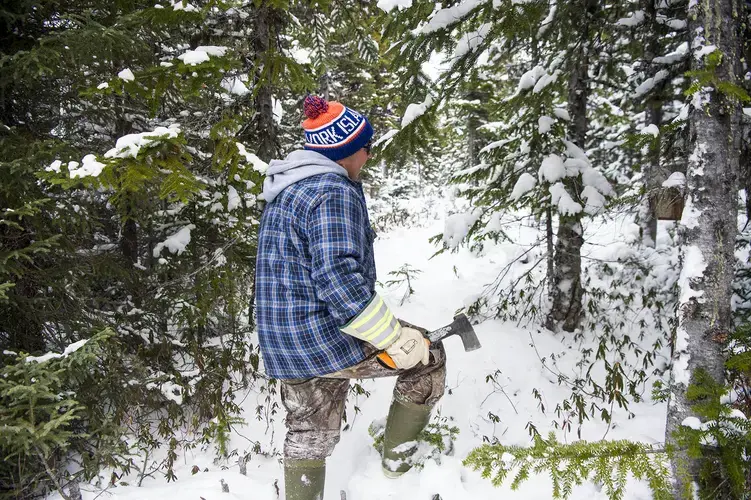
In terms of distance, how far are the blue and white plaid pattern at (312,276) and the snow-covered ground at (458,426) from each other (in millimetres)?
1410

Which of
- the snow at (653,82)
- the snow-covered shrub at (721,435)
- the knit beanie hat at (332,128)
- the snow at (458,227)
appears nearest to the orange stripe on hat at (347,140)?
the knit beanie hat at (332,128)

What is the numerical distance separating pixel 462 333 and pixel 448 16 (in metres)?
2.88

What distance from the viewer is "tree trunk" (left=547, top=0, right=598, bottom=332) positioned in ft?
19.5

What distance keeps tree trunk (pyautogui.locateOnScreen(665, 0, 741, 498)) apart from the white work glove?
1.68 metres

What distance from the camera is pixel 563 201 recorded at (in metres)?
Answer: 5.31

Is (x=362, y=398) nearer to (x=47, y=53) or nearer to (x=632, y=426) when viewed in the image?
(x=632, y=426)

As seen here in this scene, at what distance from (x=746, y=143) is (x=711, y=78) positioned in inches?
58.6

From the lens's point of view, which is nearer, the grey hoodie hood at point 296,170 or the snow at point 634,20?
the grey hoodie hood at point 296,170

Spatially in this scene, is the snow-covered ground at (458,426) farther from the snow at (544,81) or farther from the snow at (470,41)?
the snow at (470,41)

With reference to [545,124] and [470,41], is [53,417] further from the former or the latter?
[545,124]

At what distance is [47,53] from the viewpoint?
11.5 ft

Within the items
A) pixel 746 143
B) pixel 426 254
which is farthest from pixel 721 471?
pixel 426 254

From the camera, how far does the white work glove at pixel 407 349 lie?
273 centimetres

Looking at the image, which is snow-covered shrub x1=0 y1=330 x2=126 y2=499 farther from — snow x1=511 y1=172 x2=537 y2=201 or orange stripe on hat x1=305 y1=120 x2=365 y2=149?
snow x1=511 y1=172 x2=537 y2=201
